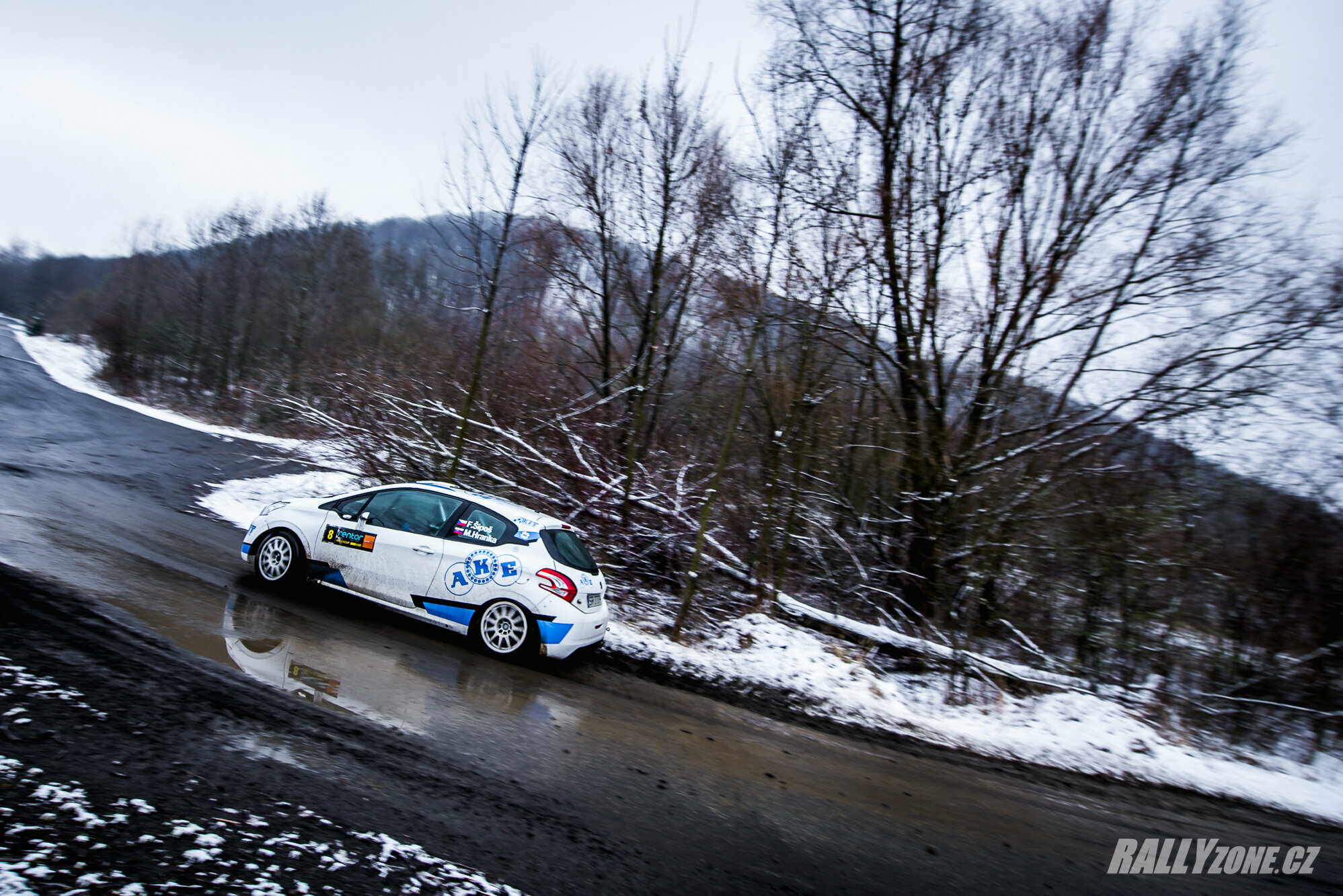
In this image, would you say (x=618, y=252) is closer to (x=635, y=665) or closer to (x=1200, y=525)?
(x=635, y=665)

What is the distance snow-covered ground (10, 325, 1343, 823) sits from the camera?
722cm

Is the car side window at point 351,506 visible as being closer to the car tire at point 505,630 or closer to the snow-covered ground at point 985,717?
the car tire at point 505,630

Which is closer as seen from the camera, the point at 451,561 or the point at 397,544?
the point at 451,561

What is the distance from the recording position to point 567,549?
301 inches

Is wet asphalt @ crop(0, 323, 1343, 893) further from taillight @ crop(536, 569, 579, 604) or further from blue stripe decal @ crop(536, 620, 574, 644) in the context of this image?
taillight @ crop(536, 569, 579, 604)

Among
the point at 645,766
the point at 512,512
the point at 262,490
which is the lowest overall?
the point at 262,490

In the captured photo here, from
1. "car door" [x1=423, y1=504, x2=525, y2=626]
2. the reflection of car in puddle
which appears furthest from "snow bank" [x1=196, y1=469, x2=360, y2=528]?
"car door" [x1=423, y1=504, x2=525, y2=626]

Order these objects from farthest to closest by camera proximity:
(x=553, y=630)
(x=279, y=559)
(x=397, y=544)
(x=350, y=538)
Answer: (x=279, y=559), (x=350, y=538), (x=397, y=544), (x=553, y=630)

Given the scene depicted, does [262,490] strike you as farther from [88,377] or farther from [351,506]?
[88,377]

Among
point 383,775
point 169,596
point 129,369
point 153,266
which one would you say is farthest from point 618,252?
point 153,266

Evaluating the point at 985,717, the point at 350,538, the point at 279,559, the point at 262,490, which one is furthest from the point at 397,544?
the point at 262,490

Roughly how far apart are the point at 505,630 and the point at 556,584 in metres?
0.78

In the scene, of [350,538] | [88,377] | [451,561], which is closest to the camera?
[451,561]

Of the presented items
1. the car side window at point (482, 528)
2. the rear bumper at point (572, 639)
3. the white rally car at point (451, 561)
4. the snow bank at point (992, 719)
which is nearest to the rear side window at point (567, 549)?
the white rally car at point (451, 561)
